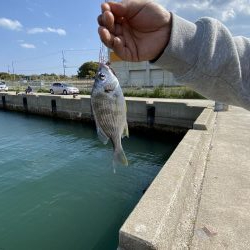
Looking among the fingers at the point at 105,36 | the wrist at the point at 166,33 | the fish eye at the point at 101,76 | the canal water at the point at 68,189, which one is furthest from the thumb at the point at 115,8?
the canal water at the point at 68,189

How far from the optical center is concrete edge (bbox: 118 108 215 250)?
8.95 ft

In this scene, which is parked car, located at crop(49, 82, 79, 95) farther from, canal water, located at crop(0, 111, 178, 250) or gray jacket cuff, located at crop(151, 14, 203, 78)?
gray jacket cuff, located at crop(151, 14, 203, 78)

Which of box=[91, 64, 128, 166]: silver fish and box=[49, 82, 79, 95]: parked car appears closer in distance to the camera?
box=[91, 64, 128, 166]: silver fish

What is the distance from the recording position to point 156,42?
5.82ft

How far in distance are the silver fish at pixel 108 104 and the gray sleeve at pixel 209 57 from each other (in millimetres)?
393

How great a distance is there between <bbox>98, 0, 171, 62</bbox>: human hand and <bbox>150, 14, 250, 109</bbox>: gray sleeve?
92 millimetres

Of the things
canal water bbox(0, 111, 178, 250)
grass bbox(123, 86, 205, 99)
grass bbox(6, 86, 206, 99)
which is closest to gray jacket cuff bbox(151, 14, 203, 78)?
canal water bbox(0, 111, 178, 250)

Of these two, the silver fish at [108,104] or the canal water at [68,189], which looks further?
the canal water at [68,189]

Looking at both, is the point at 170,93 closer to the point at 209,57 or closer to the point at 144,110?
the point at 144,110

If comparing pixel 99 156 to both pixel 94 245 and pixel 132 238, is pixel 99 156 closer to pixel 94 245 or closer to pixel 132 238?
pixel 94 245

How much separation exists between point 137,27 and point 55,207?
22.9ft

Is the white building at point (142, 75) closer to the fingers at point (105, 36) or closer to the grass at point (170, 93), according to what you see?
the grass at point (170, 93)

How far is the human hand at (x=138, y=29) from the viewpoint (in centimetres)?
172

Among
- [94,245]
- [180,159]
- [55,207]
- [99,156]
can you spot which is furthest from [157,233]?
[99,156]
